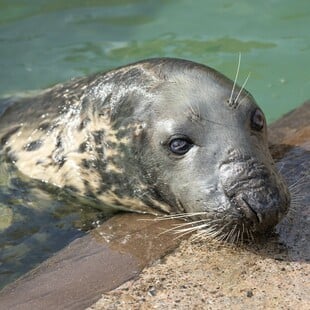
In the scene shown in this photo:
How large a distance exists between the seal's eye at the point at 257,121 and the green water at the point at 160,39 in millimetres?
2375

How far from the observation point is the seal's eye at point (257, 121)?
15.2 feet

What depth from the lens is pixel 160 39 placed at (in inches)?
316

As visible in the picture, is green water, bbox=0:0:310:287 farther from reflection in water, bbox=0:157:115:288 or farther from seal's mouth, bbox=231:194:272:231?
seal's mouth, bbox=231:194:272:231

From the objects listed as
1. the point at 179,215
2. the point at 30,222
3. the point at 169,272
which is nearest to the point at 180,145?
the point at 179,215

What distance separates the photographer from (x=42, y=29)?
26.9 ft

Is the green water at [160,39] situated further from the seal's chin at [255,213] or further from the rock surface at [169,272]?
the seal's chin at [255,213]

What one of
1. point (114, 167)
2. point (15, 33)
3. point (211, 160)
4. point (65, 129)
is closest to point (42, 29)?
point (15, 33)

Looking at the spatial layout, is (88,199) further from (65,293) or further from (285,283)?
(285,283)

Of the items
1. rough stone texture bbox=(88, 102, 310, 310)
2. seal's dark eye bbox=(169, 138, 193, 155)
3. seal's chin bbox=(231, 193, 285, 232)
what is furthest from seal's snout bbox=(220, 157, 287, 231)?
seal's dark eye bbox=(169, 138, 193, 155)

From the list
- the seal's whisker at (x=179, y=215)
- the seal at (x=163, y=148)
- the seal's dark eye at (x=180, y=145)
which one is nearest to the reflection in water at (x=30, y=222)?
the seal at (x=163, y=148)

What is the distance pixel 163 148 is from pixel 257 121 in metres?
Answer: 0.55

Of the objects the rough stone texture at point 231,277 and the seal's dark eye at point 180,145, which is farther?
the seal's dark eye at point 180,145

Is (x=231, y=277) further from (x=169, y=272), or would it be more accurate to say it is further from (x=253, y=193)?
(x=253, y=193)

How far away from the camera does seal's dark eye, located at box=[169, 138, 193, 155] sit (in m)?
4.50
